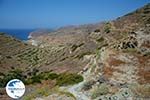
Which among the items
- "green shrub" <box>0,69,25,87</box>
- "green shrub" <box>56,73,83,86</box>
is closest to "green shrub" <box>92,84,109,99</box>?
"green shrub" <box>56,73,83,86</box>

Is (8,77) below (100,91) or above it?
below

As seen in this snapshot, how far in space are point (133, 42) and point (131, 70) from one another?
7500 mm

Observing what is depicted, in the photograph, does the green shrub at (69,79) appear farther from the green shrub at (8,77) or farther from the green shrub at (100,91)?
the green shrub at (8,77)

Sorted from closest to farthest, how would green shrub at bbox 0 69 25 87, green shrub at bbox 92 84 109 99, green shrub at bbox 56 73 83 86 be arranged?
1. green shrub at bbox 92 84 109 99
2. green shrub at bbox 56 73 83 86
3. green shrub at bbox 0 69 25 87

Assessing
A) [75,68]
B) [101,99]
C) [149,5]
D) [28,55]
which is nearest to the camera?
[101,99]

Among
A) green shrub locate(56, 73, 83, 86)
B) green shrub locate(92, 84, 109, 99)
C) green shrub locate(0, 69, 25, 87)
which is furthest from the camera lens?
green shrub locate(0, 69, 25, 87)

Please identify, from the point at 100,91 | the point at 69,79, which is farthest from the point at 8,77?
the point at 100,91

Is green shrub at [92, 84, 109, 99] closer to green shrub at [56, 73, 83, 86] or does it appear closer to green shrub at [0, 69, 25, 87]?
green shrub at [56, 73, 83, 86]

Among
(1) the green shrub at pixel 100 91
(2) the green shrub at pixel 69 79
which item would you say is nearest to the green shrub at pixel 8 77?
(2) the green shrub at pixel 69 79

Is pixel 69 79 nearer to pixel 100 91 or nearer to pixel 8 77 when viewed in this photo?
pixel 100 91

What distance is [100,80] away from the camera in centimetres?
2580

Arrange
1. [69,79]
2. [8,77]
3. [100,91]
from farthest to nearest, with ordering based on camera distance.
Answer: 1. [8,77]
2. [69,79]
3. [100,91]

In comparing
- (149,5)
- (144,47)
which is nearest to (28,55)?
(149,5)

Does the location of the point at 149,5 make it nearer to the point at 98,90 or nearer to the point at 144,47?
the point at 144,47
